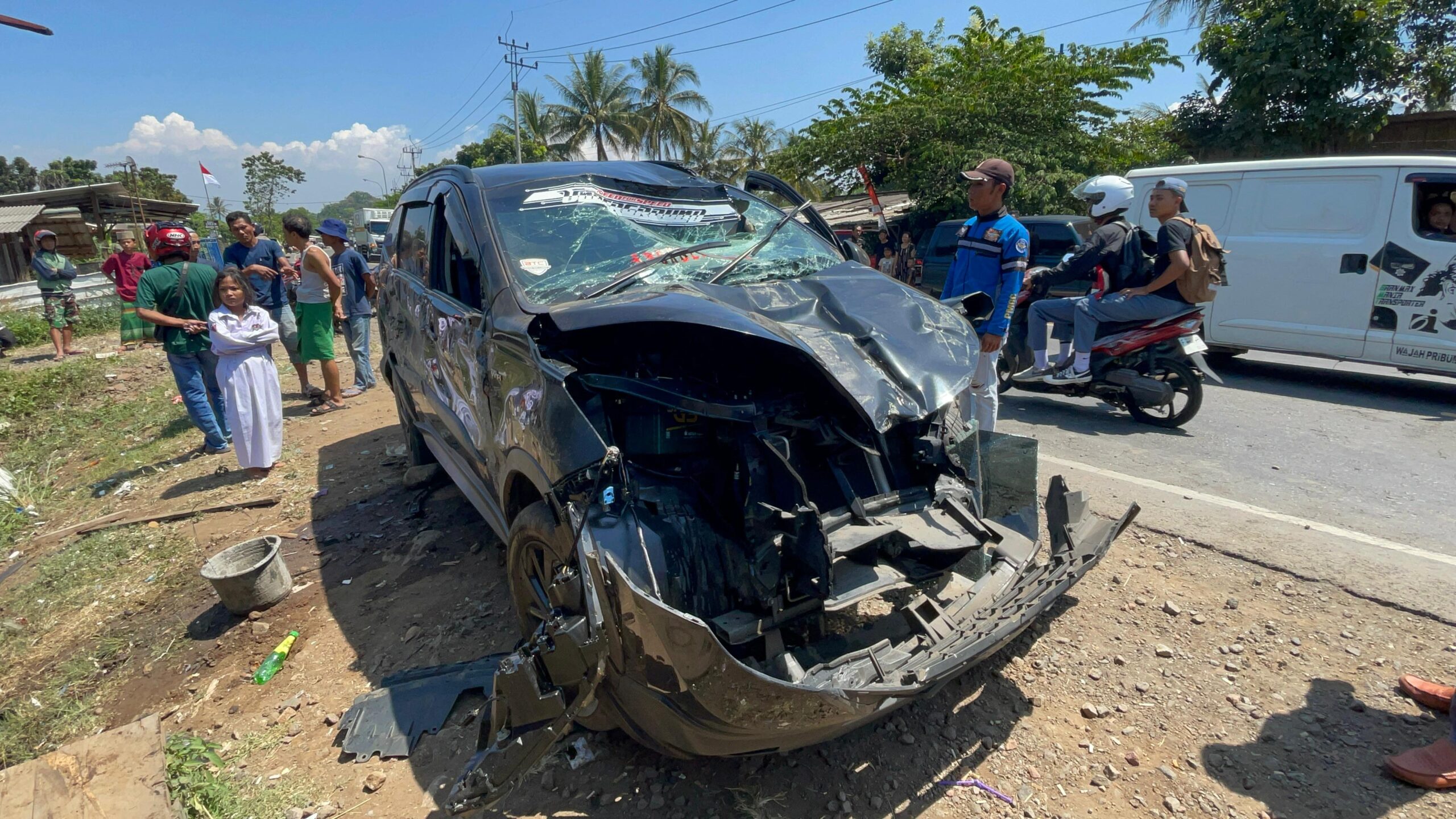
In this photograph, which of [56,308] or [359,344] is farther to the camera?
[56,308]

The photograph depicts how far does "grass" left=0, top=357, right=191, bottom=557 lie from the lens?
6055 millimetres

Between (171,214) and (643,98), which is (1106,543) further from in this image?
(643,98)

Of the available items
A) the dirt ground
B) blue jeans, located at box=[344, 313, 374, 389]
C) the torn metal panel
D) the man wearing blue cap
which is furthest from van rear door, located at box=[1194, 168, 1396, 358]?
blue jeans, located at box=[344, 313, 374, 389]

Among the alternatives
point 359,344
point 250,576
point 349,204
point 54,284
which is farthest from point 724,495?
point 349,204

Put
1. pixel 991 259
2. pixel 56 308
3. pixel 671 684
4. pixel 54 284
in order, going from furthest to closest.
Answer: pixel 54 284, pixel 56 308, pixel 991 259, pixel 671 684

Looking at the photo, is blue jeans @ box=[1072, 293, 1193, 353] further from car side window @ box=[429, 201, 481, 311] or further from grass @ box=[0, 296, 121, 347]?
grass @ box=[0, 296, 121, 347]

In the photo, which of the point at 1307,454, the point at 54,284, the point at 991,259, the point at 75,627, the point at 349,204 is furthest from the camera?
the point at 349,204

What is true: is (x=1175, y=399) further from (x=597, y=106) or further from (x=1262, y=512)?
(x=597, y=106)

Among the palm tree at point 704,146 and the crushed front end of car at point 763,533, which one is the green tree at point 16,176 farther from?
the crushed front end of car at point 763,533

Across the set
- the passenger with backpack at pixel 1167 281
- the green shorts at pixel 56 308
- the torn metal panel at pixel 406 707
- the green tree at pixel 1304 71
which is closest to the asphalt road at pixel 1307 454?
the passenger with backpack at pixel 1167 281

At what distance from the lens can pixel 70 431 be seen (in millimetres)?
7551

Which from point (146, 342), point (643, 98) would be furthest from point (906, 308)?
point (643, 98)

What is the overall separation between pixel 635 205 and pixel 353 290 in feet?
16.6

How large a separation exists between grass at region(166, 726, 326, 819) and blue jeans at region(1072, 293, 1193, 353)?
5.81m
